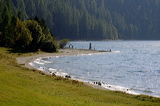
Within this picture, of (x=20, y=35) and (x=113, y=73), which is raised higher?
(x=20, y=35)

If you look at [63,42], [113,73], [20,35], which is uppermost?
[20,35]

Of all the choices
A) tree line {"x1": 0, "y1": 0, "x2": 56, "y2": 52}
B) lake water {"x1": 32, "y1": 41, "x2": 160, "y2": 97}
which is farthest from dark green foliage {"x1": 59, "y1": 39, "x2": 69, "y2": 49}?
lake water {"x1": 32, "y1": 41, "x2": 160, "y2": 97}

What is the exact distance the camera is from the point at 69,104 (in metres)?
20.3

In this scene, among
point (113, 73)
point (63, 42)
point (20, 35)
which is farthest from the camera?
point (63, 42)

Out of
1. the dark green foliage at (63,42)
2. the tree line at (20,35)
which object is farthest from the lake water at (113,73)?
the dark green foliage at (63,42)

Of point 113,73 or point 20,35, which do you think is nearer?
point 113,73

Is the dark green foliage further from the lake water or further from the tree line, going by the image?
the lake water

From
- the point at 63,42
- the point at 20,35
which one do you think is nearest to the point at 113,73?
the point at 20,35

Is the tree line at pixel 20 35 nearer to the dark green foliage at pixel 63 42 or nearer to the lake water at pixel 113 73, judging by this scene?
the lake water at pixel 113 73

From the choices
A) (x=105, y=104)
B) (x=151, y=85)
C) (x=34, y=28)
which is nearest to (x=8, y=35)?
(x=34, y=28)

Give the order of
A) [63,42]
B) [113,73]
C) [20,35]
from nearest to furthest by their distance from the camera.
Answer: [113,73] → [20,35] → [63,42]

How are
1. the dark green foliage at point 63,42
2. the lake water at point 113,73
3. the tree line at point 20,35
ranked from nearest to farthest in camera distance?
the lake water at point 113,73, the tree line at point 20,35, the dark green foliage at point 63,42

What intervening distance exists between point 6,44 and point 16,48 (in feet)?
12.5

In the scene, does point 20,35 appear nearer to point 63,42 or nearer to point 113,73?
point 113,73
